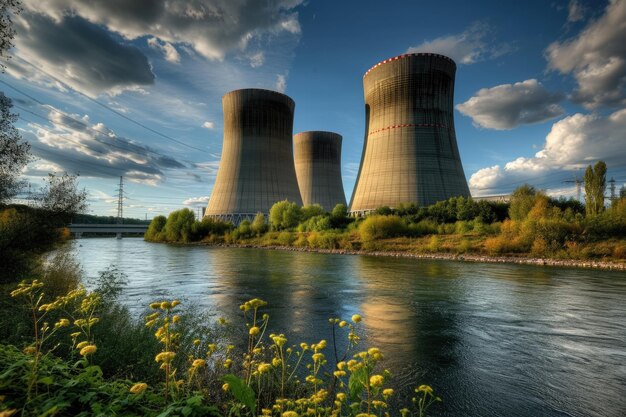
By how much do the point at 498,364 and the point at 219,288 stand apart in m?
8.90

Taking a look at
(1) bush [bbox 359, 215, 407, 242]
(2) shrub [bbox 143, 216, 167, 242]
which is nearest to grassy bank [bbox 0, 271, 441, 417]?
(1) bush [bbox 359, 215, 407, 242]

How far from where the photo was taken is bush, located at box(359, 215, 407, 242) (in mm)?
28094

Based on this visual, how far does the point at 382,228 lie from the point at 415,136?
7863 millimetres

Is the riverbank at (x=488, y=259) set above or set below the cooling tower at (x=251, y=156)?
below

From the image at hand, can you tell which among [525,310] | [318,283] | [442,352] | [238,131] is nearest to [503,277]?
[525,310]

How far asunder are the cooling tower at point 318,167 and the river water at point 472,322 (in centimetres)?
3521

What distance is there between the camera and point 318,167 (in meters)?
51.2

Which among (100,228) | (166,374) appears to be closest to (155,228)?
(100,228)

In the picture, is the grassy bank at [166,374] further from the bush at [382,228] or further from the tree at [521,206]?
the tree at [521,206]

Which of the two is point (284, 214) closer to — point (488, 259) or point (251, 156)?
point (251, 156)

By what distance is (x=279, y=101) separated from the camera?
36.2 metres

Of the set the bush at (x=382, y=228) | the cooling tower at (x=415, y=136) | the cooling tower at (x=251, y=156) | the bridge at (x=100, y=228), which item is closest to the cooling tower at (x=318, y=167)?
the cooling tower at (x=251, y=156)

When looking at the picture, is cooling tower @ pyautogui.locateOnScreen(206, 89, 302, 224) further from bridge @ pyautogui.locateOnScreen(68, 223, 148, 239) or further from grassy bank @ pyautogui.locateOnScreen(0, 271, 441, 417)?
bridge @ pyautogui.locateOnScreen(68, 223, 148, 239)

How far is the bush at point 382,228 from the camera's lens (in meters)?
28.1
